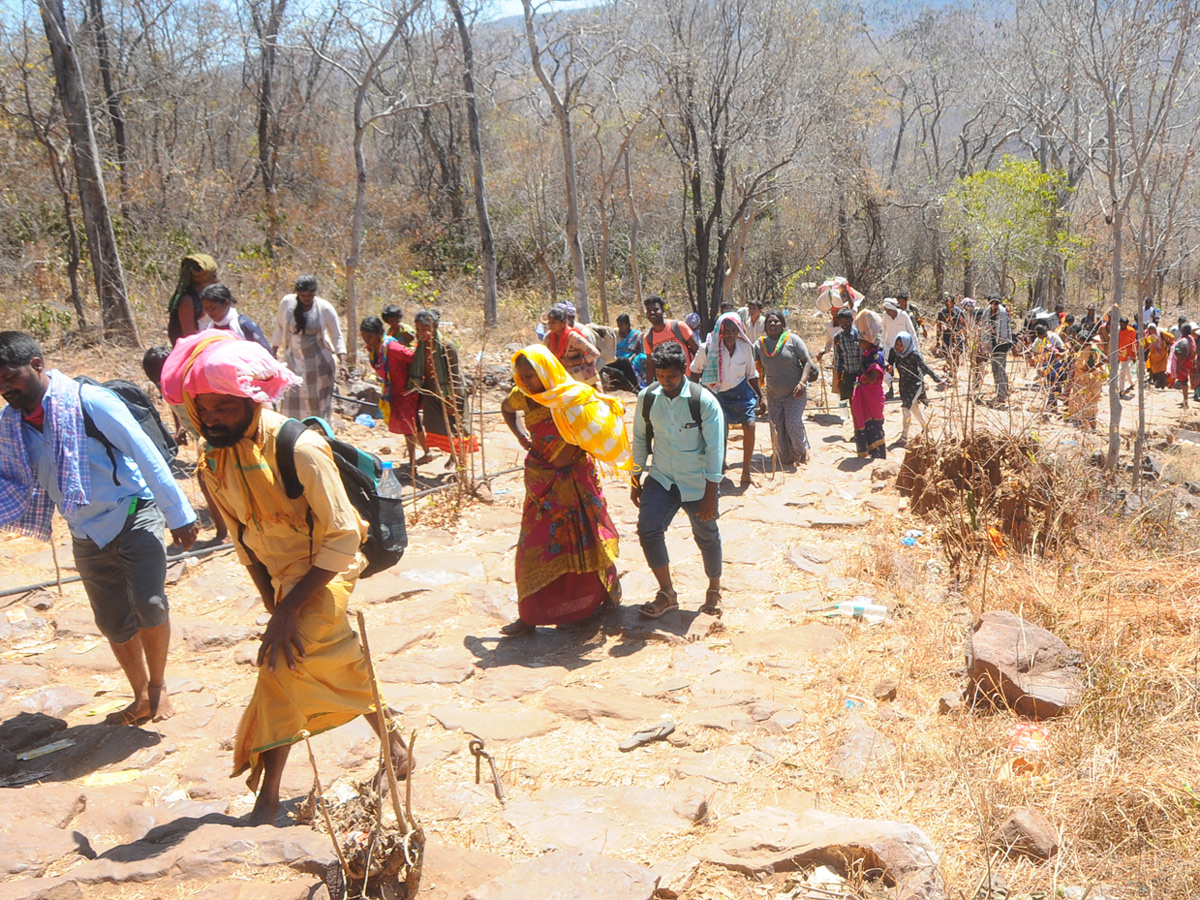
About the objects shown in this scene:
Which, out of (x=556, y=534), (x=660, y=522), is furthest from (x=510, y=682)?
(x=660, y=522)

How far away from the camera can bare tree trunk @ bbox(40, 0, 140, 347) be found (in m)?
11.1

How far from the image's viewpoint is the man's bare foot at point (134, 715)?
4160 mm

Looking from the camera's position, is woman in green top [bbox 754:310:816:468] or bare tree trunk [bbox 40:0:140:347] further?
bare tree trunk [bbox 40:0:140:347]

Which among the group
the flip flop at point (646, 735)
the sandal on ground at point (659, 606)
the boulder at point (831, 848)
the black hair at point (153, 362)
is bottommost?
the flip flop at point (646, 735)

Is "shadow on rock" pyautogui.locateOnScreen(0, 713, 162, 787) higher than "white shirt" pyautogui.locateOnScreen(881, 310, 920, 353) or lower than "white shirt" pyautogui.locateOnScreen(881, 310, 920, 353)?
lower

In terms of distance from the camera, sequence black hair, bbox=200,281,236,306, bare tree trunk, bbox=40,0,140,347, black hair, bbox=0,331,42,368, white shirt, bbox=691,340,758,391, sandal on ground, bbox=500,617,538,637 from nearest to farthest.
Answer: black hair, bbox=0,331,42,368 → sandal on ground, bbox=500,617,538,637 → black hair, bbox=200,281,236,306 → white shirt, bbox=691,340,758,391 → bare tree trunk, bbox=40,0,140,347

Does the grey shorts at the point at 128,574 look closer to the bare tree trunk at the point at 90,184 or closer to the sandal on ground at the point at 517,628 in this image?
the sandal on ground at the point at 517,628

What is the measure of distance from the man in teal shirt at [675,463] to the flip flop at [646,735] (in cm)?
132

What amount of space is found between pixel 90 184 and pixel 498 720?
33.1 feet

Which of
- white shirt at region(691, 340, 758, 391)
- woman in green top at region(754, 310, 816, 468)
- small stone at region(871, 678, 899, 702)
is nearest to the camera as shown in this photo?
small stone at region(871, 678, 899, 702)

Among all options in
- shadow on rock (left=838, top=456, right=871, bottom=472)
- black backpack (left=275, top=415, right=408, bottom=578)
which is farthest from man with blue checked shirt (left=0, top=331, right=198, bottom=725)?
shadow on rock (left=838, top=456, right=871, bottom=472)

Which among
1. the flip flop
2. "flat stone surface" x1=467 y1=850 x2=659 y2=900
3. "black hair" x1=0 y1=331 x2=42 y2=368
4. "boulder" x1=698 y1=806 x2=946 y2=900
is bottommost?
the flip flop

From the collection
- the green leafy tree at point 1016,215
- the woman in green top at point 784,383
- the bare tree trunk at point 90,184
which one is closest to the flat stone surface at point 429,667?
the woman in green top at point 784,383

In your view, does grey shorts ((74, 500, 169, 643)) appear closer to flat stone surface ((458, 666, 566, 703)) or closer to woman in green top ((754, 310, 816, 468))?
flat stone surface ((458, 666, 566, 703))
